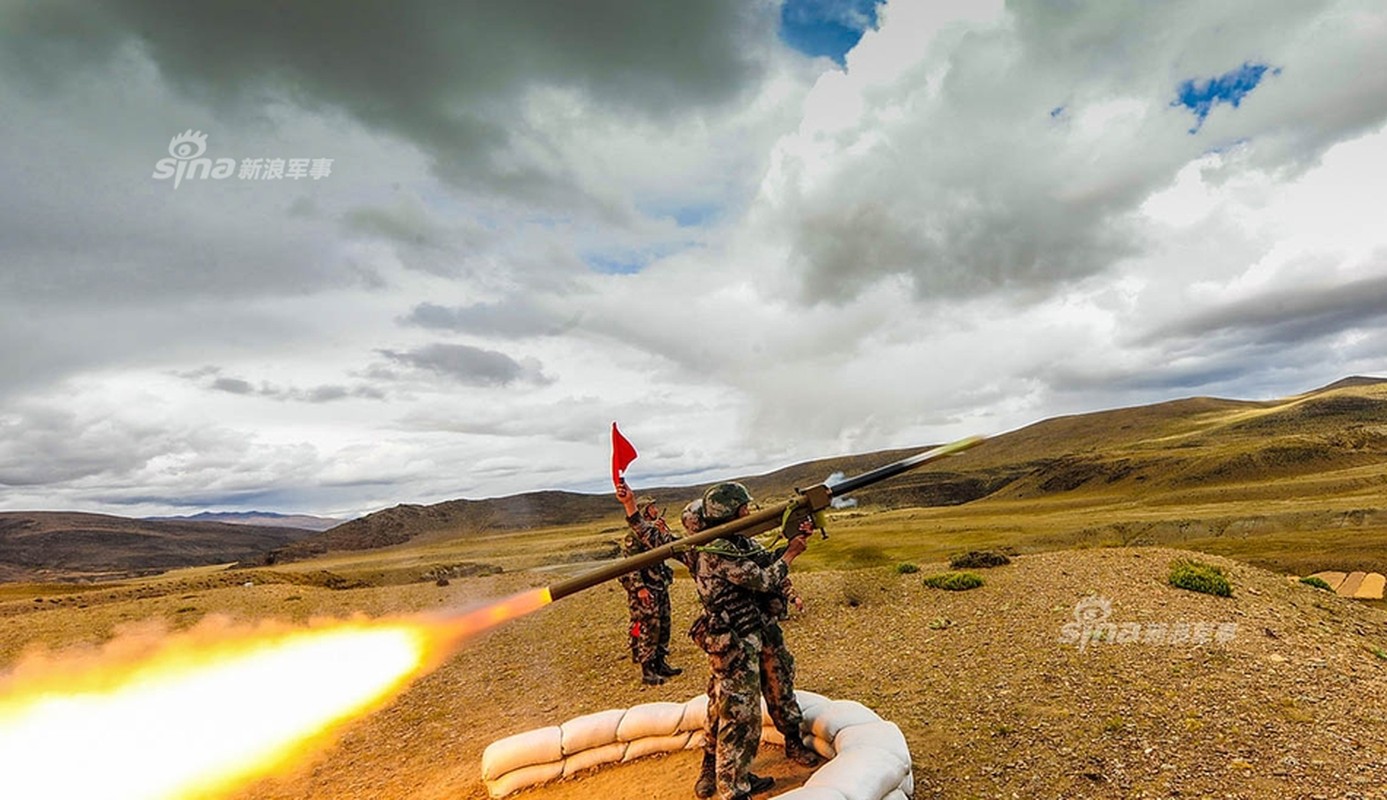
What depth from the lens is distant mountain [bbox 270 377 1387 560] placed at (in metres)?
80.2

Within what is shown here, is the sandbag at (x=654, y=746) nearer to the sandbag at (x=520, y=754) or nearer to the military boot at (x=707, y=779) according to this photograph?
the sandbag at (x=520, y=754)

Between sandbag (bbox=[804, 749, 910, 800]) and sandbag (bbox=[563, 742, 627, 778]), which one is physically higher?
sandbag (bbox=[804, 749, 910, 800])

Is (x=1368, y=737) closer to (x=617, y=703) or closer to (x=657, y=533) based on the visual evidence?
(x=657, y=533)

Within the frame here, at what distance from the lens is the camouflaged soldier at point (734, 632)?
7.40 metres

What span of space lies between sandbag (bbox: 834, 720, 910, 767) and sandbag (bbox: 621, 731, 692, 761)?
8.03ft

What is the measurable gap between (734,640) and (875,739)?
198 cm

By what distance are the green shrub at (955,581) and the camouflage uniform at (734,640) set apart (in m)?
11.8

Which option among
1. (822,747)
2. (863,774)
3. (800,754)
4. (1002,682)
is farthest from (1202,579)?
(863,774)

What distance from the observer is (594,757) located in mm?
9203

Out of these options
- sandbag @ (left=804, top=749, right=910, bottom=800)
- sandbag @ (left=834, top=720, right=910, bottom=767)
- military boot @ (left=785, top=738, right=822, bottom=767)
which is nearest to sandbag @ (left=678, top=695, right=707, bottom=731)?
military boot @ (left=785, top=738, right=822, bottom=767)

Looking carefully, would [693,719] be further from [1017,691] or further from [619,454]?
[1017,691]

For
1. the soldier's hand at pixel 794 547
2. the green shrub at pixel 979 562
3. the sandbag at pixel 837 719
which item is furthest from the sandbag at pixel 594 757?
the green shrub at pixel 979 562

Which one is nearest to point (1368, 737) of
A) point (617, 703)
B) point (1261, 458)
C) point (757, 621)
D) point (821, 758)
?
point (821, 758)

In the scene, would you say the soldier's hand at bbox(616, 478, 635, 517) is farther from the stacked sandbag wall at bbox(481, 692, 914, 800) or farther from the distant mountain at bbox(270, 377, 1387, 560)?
the distant mountain at bbox(270, 377, 1387, 560)
